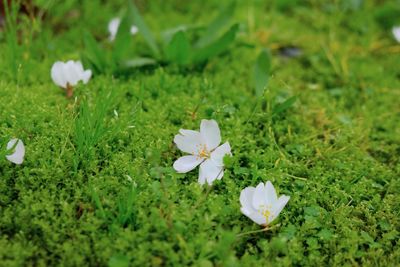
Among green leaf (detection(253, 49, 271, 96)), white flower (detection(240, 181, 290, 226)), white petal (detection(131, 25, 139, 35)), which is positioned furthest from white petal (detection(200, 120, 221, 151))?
white petal (detection(131, 25, 139, 35))

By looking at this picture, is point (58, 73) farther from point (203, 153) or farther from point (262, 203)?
point (262, 203)

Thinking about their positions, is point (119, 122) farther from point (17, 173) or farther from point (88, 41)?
point (88, 41)

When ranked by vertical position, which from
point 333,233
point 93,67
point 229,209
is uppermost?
point 93,67

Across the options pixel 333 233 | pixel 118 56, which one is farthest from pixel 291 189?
pixel 118 56

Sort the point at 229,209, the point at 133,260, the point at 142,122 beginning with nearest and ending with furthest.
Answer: the point at 133,260 → the point at 229,209 → the point at 142,122

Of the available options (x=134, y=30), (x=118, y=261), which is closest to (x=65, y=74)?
(x=134, y=30)

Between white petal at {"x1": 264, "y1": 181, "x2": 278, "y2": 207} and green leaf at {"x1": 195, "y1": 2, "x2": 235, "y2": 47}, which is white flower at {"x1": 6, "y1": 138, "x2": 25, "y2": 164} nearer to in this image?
white petal at {"x1": 264, "y1": 181, "x2": 278, "y2": 207}

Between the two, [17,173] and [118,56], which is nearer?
[17,173]

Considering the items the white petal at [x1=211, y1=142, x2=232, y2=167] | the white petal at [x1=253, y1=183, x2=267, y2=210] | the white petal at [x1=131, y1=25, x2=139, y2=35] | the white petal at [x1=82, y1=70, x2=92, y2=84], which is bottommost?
the white petal at [x1=253, y1=183, x2=267, y2=210]
